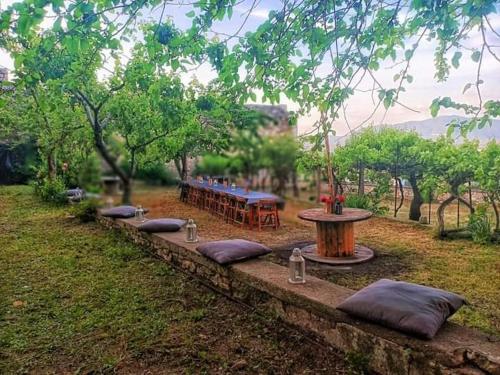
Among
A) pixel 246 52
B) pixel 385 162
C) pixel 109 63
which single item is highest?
pixel 109 63

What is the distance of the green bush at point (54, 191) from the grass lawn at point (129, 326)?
197 inches

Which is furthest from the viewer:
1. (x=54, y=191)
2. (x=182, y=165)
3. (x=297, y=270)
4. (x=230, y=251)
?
(x=54, y=191)

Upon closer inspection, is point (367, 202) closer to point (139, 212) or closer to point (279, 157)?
point (139, 212)

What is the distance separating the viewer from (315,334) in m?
2.54

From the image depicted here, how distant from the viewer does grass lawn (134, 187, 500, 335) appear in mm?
3252

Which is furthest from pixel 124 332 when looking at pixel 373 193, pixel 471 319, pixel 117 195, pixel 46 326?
pixel 373 193

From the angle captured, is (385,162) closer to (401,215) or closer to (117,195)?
(401,215)

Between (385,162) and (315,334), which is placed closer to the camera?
(315,334)

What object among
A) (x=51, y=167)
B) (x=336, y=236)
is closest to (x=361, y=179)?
(x=336, y=236)

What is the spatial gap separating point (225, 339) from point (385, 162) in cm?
584

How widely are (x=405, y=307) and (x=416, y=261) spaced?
2783mm

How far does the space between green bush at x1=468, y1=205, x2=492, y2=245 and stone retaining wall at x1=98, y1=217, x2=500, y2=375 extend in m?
3.75

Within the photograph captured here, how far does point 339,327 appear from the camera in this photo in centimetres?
235

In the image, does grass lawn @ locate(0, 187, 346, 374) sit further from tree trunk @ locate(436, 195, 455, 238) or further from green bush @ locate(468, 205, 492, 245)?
green bush @ locate(468, 205, 492, 245)
